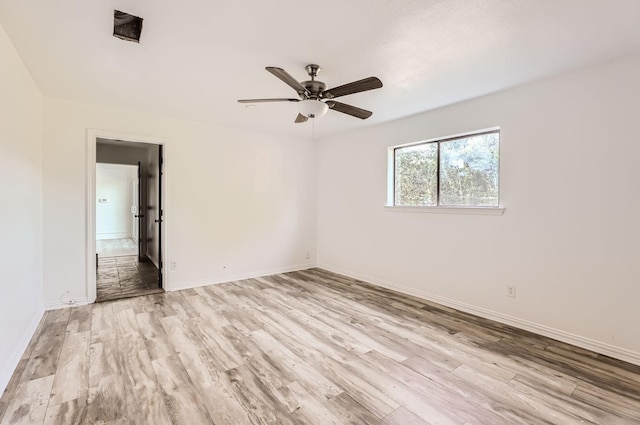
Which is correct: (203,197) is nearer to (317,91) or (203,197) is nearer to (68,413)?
(317,91)

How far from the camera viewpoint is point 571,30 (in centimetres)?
203


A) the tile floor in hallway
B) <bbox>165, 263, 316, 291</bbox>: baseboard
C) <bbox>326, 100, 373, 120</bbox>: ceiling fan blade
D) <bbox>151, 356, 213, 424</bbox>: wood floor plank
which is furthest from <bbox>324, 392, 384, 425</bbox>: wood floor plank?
the tile floor in hallway

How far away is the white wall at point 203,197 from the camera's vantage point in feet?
11.4

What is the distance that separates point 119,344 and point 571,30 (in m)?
4.19

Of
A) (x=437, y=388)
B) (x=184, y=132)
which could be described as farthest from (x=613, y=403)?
(x=184, y=132)

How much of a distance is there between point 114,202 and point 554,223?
1138cm

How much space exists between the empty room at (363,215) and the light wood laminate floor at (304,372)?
2 centimetres

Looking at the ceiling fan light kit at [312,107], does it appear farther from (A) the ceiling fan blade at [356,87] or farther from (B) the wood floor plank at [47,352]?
(B) the wood floor plank at [47,352]

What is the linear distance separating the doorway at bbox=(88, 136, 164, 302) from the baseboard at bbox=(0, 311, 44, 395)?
33.3 inches

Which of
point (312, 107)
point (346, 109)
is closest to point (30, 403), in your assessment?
point (312, 107)

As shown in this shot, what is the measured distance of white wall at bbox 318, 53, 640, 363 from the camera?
8.00 ft

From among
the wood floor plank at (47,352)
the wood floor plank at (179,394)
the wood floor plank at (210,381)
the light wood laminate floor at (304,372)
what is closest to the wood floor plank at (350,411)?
the light wood laminate floor at (304,372)

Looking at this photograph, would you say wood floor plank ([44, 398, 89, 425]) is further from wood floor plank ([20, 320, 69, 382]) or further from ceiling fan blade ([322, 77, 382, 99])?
ceiling fan blade ([322, 77, 382, 99])

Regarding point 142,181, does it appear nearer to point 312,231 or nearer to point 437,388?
point 312,231
